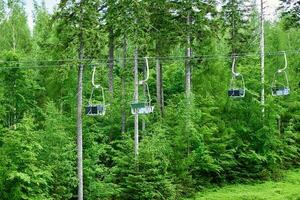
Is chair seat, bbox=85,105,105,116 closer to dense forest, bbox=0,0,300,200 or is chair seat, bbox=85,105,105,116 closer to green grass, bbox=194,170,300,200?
dense forest, bbox=0,0,300,200

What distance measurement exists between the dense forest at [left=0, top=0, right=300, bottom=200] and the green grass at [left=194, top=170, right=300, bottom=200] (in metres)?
0.87

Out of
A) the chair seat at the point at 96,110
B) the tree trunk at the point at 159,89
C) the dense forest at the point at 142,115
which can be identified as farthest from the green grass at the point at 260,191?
the chair seat at the point at 96,110

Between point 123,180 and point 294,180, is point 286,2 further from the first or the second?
point 123,180

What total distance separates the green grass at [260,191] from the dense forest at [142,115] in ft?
2.84

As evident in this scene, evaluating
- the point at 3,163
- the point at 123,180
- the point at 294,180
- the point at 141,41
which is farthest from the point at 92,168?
the point at 294,180

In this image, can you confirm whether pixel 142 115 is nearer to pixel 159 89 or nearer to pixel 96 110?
pixel 159 89

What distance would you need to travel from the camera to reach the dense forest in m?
24.2

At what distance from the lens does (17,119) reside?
33.1 metres

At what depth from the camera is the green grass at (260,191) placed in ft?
90.8

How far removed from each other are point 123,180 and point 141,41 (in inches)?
320

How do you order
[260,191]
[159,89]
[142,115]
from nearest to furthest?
[260,191]
[142,115]
[159,89]

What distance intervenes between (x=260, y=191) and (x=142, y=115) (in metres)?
8.63

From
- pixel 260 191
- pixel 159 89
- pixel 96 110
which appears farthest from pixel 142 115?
pixel 260 191

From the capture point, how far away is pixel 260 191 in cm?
2928
